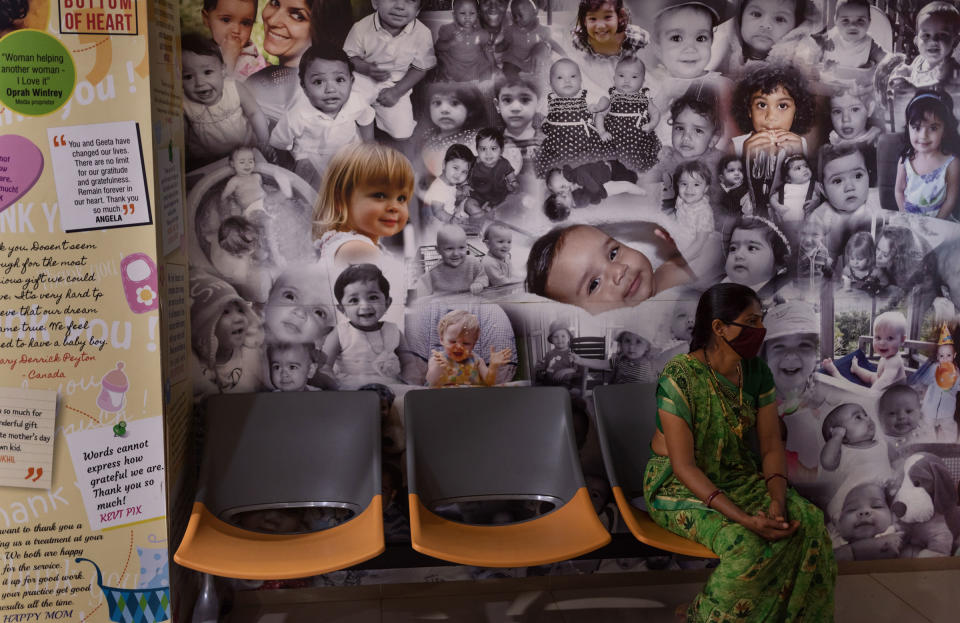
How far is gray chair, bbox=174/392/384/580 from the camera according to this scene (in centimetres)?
300

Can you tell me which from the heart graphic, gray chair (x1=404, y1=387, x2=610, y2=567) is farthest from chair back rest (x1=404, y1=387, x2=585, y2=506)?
the heart graphic

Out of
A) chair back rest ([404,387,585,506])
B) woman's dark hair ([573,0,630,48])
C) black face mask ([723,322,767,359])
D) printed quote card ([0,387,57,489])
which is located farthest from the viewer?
woman's dark hair ([573,0,630,48])

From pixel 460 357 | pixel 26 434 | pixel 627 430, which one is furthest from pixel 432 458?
pixel 26 434

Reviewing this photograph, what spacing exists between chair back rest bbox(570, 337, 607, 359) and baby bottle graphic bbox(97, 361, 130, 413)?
172 cm

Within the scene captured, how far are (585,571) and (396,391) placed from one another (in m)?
1.12

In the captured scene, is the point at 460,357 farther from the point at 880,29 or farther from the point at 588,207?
the point at 880,29

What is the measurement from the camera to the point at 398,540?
3363 mm

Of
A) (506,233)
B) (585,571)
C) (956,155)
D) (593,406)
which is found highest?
(956,155)

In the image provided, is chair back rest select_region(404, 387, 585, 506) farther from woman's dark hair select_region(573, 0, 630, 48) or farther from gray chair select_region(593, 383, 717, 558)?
woman's dark hair select_region(573, 0, 630, 48)

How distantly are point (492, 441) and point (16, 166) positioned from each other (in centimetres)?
191

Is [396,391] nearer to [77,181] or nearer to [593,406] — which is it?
[593,406]

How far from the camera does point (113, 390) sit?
2766mm

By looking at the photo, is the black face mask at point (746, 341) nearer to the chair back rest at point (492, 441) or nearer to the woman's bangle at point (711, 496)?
the woman's bangle at point (711, 496)

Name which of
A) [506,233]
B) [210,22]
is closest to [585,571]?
[506,233]
